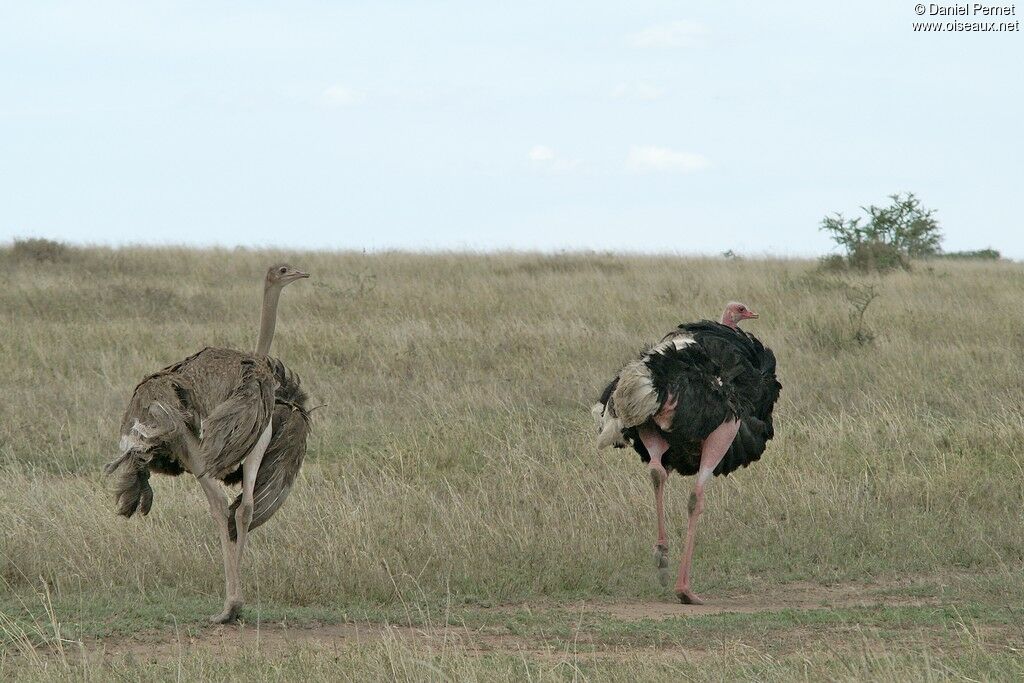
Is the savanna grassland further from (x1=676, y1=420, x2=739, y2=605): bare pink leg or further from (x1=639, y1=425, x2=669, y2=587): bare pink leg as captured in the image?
(x1=676, y1=420, x2=739, y2=605): bare pink leg

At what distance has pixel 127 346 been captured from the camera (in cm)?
1303

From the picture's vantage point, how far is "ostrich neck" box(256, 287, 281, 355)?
20.6 feet

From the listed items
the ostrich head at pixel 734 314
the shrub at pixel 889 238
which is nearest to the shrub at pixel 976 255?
the shrub at pixel 889 238

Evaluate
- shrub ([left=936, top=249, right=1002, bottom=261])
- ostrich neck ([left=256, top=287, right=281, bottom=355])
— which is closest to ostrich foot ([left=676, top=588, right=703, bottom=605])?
ostrich neck ([left=256, top=287, right=281, bottom=355])

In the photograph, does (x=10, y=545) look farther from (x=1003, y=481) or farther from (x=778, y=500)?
(x=1003, y=481)

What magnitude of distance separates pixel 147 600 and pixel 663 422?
251 centimetres

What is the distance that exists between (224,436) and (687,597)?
2.33m

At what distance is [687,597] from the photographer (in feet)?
20.6

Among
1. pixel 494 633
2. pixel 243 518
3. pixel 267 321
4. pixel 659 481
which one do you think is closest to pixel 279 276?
pixel 267 321

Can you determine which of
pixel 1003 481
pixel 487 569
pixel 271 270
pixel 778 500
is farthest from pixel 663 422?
pixel 1003 481

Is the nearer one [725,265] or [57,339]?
[57,339]

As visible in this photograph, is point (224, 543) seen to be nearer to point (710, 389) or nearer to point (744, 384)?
point (710, 389)

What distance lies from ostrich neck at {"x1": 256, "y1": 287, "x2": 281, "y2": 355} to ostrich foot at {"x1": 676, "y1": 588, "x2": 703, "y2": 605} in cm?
221

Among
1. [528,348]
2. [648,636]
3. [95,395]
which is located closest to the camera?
[648,636]
